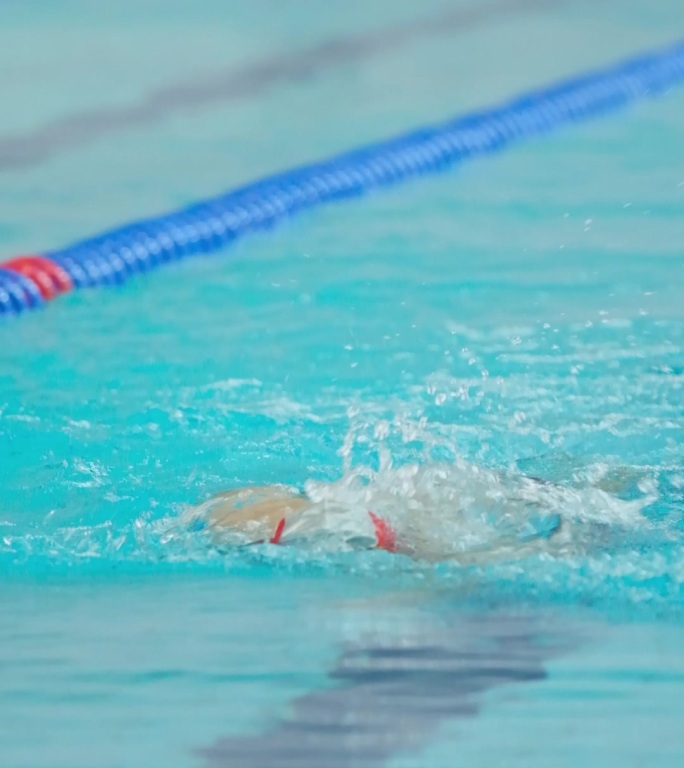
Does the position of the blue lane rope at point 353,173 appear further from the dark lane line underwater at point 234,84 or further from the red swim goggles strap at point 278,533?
the red swim goggles strap at point 278,533

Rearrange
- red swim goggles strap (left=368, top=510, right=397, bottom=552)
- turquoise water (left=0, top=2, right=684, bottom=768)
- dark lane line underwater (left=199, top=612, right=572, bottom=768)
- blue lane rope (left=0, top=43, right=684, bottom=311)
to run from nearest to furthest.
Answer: dark lane line underwater (left=199, top=612, right=572, bottom=768)
turquoise water (left=0, top=2, right=684, bottom=768)
red swim goggles strap (left=368, top=510, right=397, bottom=552)
blue lane rope (left=0, top=43, right=684, bottom=311)

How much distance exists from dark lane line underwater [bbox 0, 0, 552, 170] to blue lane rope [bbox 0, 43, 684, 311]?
3.13 feet

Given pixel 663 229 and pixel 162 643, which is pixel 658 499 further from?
pixel 663 229

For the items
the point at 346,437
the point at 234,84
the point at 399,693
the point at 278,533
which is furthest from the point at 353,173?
the point at 399,693

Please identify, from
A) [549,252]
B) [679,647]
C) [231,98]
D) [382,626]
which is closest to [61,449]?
[382,626]

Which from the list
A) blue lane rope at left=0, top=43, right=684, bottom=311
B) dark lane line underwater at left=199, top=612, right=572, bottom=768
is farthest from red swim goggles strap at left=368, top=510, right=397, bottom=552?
blue lane rope at left=0, top=43, right=684, bottom=311

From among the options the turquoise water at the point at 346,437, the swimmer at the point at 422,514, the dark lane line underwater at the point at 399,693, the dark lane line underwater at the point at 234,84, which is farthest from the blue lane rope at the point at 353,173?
the dark lane line underwater at the point at 399,693

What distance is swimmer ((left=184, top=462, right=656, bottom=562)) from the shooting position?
258 centimetres

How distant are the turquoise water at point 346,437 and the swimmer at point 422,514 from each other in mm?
27

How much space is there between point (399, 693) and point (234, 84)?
488 centimetres

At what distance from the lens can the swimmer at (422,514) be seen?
2.58 m

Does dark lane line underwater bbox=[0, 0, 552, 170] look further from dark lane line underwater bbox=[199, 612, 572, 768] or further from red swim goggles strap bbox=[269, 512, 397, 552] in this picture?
dark lane line underwater bbox=[199, 612, 572, 768]

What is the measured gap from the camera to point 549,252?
15.0 ft

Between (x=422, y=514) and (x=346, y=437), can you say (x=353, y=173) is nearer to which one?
(x=346, y=437)
